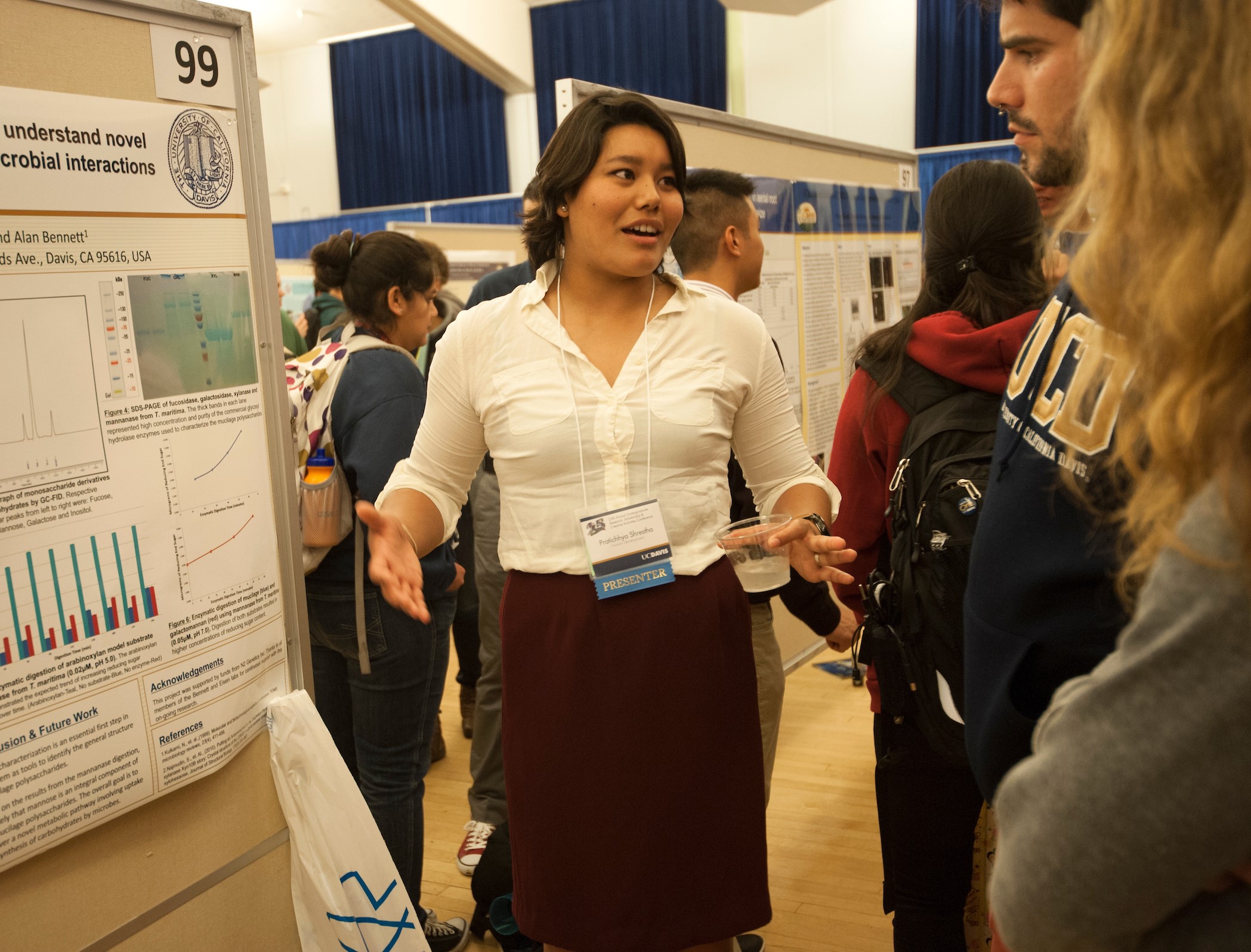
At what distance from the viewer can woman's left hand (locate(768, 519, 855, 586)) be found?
4.79 ft

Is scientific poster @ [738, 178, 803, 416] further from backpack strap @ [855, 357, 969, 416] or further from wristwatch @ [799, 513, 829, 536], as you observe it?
wristwatch @ [799, 513, 829, 536]

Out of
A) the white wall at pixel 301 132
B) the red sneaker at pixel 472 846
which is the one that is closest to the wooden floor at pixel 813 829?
the red sneaker at pixel 472 846

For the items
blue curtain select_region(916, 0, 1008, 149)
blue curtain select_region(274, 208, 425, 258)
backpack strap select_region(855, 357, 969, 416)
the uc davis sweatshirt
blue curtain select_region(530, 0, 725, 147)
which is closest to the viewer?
the uc davis sweatshirt

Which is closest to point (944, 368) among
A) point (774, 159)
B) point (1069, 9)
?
point (1069, 9)

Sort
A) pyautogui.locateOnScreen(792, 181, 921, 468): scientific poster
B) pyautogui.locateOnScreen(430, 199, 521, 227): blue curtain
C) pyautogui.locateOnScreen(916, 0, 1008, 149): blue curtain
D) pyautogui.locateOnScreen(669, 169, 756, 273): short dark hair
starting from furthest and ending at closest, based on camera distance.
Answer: pyautogui.locateOnScreen(430, 199, 521, 227): blue curtain, pyautogui.locateOnScreen(916, 0, 1008, 149): blue curtain, pyautogui.locateOnScreen(792, 181, 921, 468): scientific poster, pyautogui.locateOnScreen(669, 169, 756, 273): short dark hair

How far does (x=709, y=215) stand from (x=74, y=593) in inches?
62.4

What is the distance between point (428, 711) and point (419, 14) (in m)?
9.36

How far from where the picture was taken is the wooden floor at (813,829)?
248 centimetres

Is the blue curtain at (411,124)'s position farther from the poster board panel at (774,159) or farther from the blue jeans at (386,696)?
the blue jeans at (386,696)

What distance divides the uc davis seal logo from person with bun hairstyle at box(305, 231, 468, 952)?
58 cm

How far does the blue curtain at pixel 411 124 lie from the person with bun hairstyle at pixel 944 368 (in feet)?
36.1

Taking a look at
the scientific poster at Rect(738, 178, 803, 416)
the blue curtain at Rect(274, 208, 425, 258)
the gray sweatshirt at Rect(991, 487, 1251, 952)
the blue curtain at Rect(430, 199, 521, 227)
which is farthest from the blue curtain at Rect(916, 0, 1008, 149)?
the gray sweatshirt at Rect(991, 487, 1251, 952)

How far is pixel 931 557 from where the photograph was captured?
60.0 inches

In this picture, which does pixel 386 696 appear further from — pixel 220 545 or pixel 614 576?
pixel 614 576
